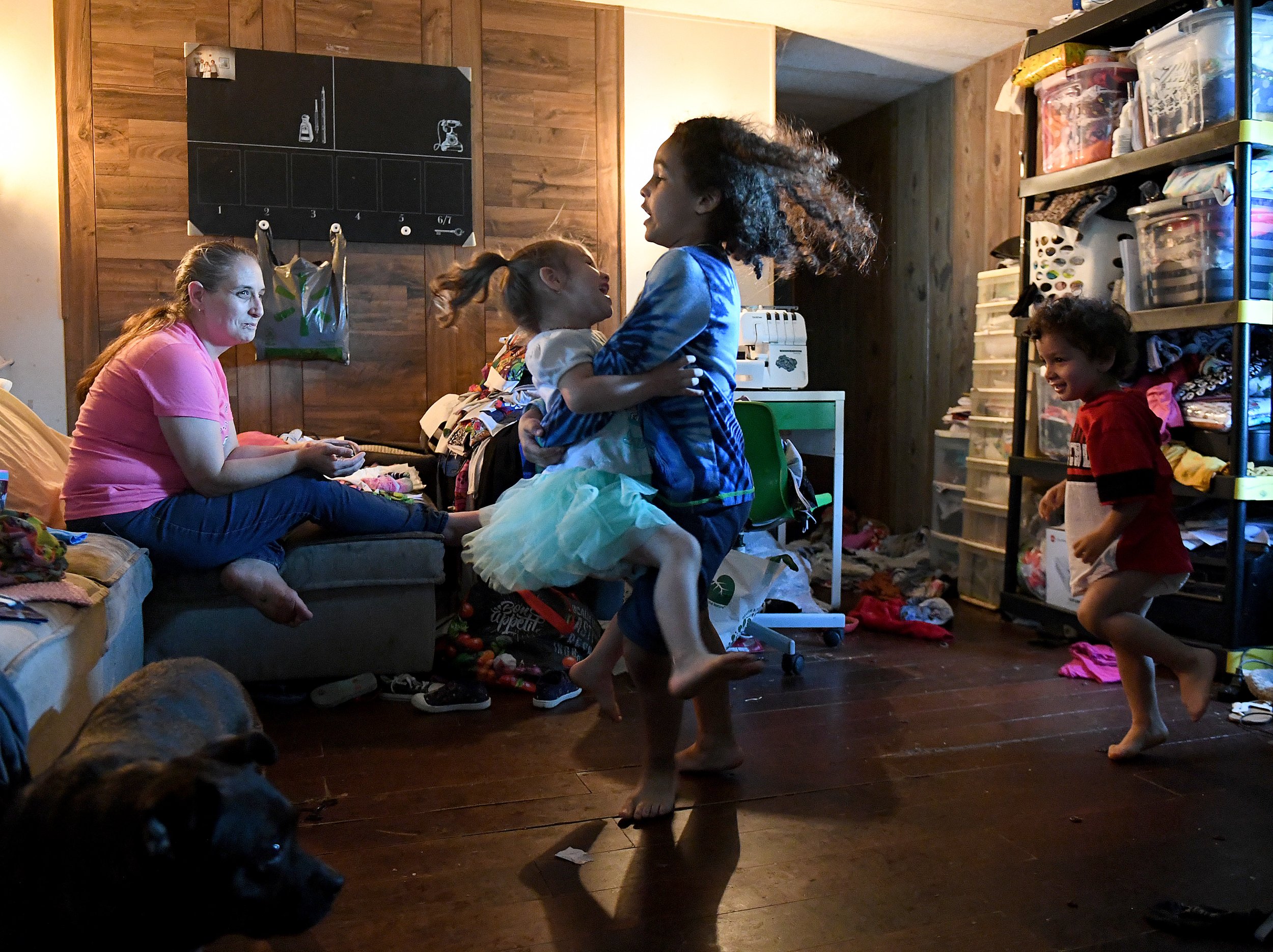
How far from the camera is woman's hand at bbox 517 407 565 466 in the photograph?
6.24ft

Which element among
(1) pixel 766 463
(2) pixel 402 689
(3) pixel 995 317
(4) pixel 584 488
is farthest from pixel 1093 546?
(3) pixel 995 317

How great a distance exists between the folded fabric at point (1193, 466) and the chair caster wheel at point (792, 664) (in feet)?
3.78

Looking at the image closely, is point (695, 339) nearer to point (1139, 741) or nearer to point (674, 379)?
point (674, 379)

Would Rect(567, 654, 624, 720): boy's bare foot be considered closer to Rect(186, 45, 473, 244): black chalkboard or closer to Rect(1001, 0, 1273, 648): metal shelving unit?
Rect(1001, 0, 1273, 648): metal shelving unit

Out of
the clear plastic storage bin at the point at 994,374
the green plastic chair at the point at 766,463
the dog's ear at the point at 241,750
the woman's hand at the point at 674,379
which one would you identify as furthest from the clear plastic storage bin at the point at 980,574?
the dog's ear at the point at 241,750

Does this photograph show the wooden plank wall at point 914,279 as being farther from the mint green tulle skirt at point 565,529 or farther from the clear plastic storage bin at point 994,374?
the mint green tulle skirt at point 565,529

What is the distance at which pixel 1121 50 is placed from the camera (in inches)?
129

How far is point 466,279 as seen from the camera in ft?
6.80

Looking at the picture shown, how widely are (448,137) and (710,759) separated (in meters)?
2.88

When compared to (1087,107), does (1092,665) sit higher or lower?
lower

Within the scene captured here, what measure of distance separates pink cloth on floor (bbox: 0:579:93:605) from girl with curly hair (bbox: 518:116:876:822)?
0.82m

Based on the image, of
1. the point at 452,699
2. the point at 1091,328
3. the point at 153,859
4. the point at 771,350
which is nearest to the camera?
the point at 153,859

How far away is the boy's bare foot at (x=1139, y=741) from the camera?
219 centimetres

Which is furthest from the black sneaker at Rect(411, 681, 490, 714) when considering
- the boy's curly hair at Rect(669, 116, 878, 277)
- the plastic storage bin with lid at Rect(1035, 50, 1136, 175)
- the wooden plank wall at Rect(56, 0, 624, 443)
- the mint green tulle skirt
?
the plastic storage bin with lid at Rect(1035, 50, 1136, 175)
